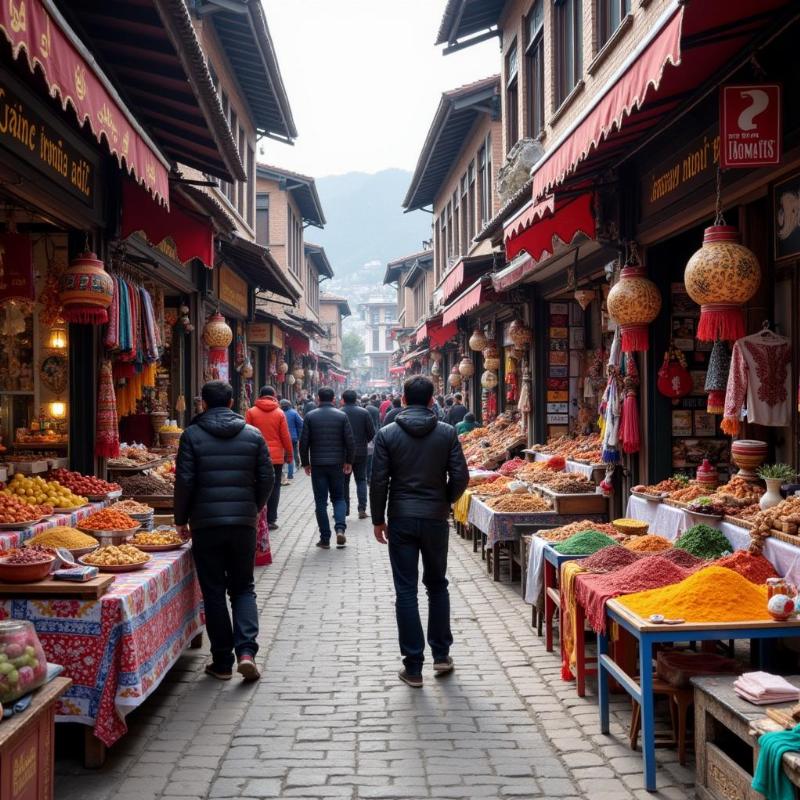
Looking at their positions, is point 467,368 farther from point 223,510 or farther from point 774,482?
point 223,510

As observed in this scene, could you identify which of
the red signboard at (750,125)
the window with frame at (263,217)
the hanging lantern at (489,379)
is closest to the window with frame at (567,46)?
the hanging lantern at (489,379)

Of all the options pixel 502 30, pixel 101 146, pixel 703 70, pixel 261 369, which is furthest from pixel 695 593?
pixel 261 369

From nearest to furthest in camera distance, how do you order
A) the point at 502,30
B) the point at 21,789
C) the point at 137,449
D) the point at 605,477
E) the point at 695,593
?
the point at 21,789
the point at 695,593
the point at 605,477
the point at 137,449
the point at 502,30

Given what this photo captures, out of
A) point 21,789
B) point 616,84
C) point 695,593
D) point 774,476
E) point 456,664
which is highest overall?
point 616,84

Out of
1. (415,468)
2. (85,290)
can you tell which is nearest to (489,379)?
(85,290)

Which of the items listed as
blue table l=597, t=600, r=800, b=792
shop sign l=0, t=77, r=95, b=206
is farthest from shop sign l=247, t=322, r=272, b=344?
blue table l=597, t=600, r=800, b=792

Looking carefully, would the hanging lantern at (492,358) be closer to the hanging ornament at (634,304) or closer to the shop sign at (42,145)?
the hanging ornament at (634,304)

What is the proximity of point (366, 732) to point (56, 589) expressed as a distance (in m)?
1.95

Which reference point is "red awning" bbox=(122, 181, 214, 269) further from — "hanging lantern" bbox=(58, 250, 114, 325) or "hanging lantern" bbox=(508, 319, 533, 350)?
"hanging lantern" bbox=(508, 319, 533, 350)

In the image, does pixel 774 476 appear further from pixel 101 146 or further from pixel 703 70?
pixel 101 146

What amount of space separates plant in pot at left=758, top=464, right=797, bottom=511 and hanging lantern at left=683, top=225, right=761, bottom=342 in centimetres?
104

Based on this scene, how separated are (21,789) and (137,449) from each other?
8.27 m

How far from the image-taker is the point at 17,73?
5.79 m

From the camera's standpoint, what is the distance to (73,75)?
4.42 metres
